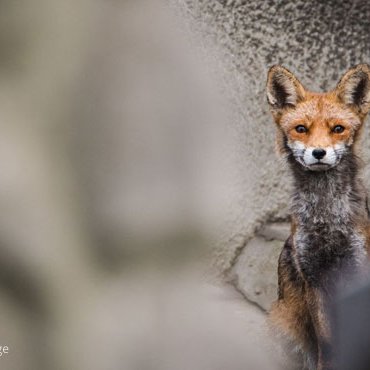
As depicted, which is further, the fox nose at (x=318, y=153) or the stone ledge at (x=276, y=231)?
the stone ledge at (x=276, y=231)

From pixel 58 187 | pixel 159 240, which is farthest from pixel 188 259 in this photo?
pixel 58 187

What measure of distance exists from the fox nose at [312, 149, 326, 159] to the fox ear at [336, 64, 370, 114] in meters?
0.25

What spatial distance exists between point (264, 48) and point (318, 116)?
0.77 meters

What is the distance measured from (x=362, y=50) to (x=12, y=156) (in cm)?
164

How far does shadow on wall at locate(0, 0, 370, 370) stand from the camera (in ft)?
14.0

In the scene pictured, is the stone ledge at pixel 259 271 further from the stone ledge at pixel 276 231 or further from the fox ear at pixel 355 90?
the fox ear at pixel 355 90

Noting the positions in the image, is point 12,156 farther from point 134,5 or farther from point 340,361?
point 340,361

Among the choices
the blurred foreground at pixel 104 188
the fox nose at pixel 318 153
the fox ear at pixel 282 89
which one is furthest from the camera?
the blurred foreground at pixel 104 188

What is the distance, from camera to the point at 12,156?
4258 millimetres

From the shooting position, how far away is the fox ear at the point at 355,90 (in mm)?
3725

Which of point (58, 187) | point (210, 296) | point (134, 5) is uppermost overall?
point (134, 5)

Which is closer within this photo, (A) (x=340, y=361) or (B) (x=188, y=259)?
(A) (x=340, y=361)

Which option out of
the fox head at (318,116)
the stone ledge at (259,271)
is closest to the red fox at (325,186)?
the fox head at (318,116)

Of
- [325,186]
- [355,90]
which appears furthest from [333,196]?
[355,90]
